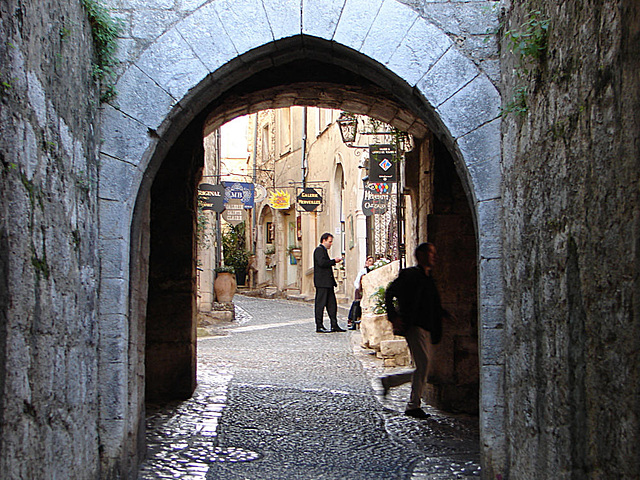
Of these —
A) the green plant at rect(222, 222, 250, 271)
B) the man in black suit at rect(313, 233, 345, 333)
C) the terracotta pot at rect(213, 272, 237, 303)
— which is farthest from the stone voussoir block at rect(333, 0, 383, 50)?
the green plant at rect(222, 222, 250, 271)

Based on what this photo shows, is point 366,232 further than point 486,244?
Yes

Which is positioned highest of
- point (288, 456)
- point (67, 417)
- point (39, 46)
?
point (39, 46)

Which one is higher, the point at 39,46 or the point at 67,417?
the point at 39,46

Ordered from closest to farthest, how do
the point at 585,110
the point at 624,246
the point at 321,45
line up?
1. the point at 624,246
2. the point at 585,110
3. the point at 321,45

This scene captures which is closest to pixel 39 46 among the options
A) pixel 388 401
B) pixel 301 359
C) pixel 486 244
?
pixel 486 244

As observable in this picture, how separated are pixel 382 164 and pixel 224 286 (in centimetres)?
597

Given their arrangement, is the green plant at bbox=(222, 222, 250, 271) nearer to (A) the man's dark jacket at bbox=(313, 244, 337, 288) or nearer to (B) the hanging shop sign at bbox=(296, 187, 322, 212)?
(B) the hanging shop sign at bbox=(296, 187, 322, 212)

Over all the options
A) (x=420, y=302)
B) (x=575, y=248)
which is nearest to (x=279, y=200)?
(x=420, y=302)

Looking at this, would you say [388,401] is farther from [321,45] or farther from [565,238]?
[565,238]

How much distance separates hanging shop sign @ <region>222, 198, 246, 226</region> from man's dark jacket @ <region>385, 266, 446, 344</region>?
1274 cm

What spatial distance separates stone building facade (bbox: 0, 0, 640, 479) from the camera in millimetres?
2160

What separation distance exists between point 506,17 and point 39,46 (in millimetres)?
2317

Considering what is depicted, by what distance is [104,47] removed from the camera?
3.75m

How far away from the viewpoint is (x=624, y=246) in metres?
1.97
